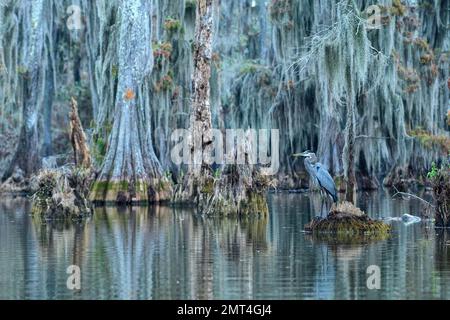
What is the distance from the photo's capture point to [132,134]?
33219 millimetres

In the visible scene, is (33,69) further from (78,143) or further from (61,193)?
(61,193)

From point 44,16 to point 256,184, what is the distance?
18862 mm

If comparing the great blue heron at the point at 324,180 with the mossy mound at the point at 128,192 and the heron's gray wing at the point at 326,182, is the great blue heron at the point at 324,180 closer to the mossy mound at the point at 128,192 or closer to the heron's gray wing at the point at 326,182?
the heron's gray wing at the point at 326,182

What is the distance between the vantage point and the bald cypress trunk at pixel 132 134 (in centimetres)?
3244

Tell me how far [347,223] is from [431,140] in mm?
17458

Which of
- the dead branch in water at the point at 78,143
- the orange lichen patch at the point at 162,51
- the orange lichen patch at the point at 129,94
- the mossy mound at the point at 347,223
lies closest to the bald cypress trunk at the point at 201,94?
the dead branch in water at the point at 78,143

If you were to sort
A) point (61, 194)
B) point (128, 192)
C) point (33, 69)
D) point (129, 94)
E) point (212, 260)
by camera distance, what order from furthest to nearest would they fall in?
1. point (33, 69)
2. point (129, 94)
3. point (128, 192)
4. point (61, 194)
5. point (212, 260)

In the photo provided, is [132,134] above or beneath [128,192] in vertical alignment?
above

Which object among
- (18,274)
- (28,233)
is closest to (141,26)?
(28,233)

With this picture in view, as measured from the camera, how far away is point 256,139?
132 ft

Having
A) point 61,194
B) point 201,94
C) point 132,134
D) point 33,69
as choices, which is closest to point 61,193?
point 61,194

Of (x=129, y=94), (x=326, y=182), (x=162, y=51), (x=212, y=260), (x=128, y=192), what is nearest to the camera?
(x=212, y=260)
